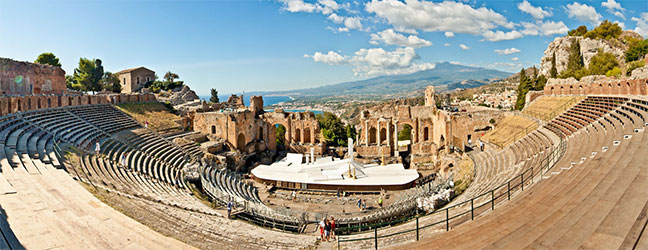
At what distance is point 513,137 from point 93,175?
29334 mm

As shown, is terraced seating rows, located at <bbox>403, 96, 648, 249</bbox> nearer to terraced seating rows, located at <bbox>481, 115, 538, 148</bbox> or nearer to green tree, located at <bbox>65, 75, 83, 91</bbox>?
terraced seating rows, located at <bbox>481, 115, 538, 148</bbox>

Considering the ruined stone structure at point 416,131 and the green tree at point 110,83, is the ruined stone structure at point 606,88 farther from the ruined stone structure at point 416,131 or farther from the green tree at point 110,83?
the green tree at point 110,83

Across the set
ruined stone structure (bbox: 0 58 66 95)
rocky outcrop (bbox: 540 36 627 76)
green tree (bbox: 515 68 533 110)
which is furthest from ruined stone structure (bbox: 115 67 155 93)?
rocky outcrop (bbox: 540 36 627 76)

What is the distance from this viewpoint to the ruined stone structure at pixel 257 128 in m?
31.8

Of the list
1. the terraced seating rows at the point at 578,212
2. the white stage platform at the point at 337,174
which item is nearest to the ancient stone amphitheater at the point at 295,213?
the terraced seating rows at the point at 578,212

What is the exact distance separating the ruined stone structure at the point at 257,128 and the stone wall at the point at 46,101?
823 cm

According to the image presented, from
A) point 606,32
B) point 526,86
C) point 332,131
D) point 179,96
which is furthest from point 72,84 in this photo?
point 606,32

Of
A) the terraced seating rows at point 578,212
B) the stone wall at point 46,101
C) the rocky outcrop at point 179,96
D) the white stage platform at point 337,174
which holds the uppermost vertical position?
the rocky outcrop at point 179,96

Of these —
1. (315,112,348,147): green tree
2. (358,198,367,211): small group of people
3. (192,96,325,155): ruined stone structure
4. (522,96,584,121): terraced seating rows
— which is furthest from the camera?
(315,112,348,147): green tree

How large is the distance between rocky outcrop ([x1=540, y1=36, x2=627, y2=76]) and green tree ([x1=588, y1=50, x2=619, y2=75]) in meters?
2.07

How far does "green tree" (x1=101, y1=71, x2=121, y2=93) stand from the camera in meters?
53.4

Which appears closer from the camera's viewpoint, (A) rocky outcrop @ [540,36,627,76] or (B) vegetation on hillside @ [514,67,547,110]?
(B) vegetation on hillside @ [514,67,547,110]

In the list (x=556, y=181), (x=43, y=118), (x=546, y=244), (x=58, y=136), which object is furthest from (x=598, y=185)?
(x=43, y=118)

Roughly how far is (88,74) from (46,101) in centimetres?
3162
